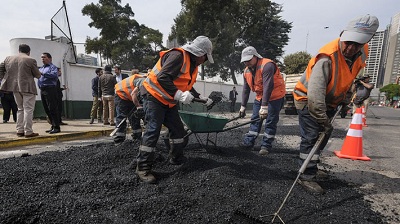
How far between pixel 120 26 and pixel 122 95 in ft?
56.7

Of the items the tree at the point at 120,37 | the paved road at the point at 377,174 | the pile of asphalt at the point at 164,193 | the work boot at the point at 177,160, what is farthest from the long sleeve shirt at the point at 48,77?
the tree at the point at 120,37

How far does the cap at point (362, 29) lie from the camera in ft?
7.00

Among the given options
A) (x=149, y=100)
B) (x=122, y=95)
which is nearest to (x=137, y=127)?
(x=122, y=95)

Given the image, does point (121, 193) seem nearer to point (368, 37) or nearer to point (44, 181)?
point (44, 181)

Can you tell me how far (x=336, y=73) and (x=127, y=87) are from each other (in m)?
2.87

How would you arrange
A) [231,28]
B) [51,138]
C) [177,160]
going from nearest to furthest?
[177,160] < [51,138] < [231,28]

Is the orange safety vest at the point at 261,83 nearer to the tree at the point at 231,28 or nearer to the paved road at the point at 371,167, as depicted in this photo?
the paved road at the point at 371,167

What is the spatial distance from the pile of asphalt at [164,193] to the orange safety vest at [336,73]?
102cm

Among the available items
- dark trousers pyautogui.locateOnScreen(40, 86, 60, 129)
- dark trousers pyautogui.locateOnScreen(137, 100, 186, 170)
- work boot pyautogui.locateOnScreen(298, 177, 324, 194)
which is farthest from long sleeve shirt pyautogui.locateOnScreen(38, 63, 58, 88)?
work boot pyautogui.locateOnScreen(298, 177, 324, 194)

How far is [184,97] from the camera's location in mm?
2494

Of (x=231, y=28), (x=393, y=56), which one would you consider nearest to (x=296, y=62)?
(x=231, y=28)

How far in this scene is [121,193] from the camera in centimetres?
224

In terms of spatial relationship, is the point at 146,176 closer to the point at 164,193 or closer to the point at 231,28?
the point at 164,193

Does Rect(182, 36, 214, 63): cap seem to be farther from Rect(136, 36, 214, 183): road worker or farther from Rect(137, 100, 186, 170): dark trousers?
Rect(137, 100, 186, 170): dark trousers
